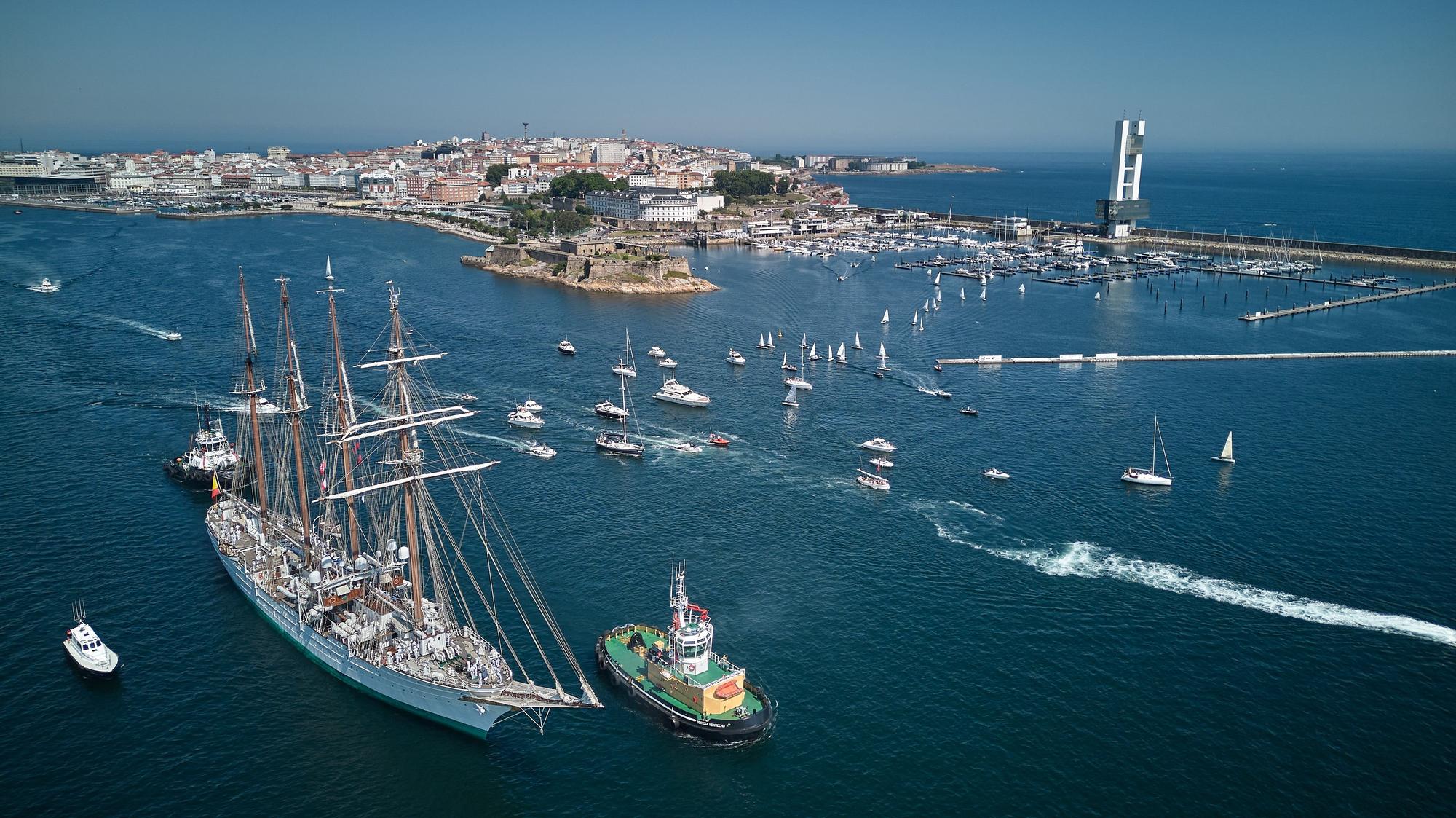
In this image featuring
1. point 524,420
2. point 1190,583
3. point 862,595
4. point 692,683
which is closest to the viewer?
point 692,683

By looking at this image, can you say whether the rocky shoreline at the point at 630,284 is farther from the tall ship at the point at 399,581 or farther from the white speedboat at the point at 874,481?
the tall ship at the point at 399,581

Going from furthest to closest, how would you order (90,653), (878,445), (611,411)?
(611,411)
(878,445)
(90,653)

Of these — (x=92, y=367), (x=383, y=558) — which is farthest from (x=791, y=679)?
(x=92, y=367)

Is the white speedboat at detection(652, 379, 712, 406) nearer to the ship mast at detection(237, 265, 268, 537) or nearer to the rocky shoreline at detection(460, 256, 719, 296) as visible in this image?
the ship mast at detection(237, 265, 268, 537)

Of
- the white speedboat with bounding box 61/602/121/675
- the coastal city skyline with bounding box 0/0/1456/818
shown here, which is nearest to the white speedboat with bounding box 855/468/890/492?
the coastal city skyline with bounding box 0/0/1456/818

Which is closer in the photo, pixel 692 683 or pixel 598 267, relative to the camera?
pixel 692 683

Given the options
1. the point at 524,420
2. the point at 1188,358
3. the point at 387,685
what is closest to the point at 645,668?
the point at 387,685

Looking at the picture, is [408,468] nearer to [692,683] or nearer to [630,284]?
[692,683]
